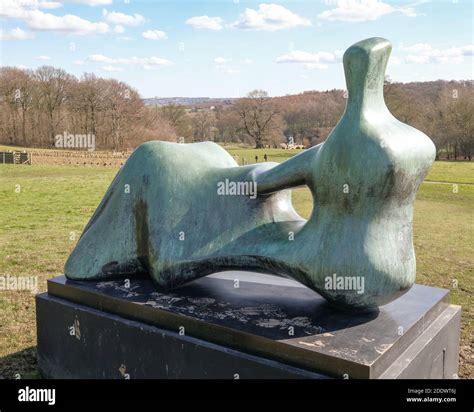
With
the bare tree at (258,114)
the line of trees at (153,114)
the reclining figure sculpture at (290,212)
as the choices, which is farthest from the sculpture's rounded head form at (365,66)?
the bare tree at (258,114)

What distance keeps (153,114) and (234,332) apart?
4160 cm

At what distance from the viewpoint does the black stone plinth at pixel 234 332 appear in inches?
141

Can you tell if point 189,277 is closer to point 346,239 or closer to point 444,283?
point 346,239

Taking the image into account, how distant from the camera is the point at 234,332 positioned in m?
3.83

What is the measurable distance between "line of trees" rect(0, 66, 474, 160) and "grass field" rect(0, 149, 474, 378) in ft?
51.2

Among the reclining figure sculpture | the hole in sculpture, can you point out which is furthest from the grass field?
the reclining figure sculpture

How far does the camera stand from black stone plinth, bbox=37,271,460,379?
3.57 meters

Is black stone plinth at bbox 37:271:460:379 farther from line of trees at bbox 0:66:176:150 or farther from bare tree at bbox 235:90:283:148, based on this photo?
bare tree at bbox 235:90:283:148

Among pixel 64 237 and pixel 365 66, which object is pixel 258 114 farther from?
pixel 365 66

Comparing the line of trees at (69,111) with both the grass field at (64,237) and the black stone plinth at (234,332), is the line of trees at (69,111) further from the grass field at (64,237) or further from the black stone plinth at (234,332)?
the black stone plinth at (234,332)

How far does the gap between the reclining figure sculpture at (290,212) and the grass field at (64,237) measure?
1.93 meters

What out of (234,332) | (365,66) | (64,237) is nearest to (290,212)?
(234,332)
